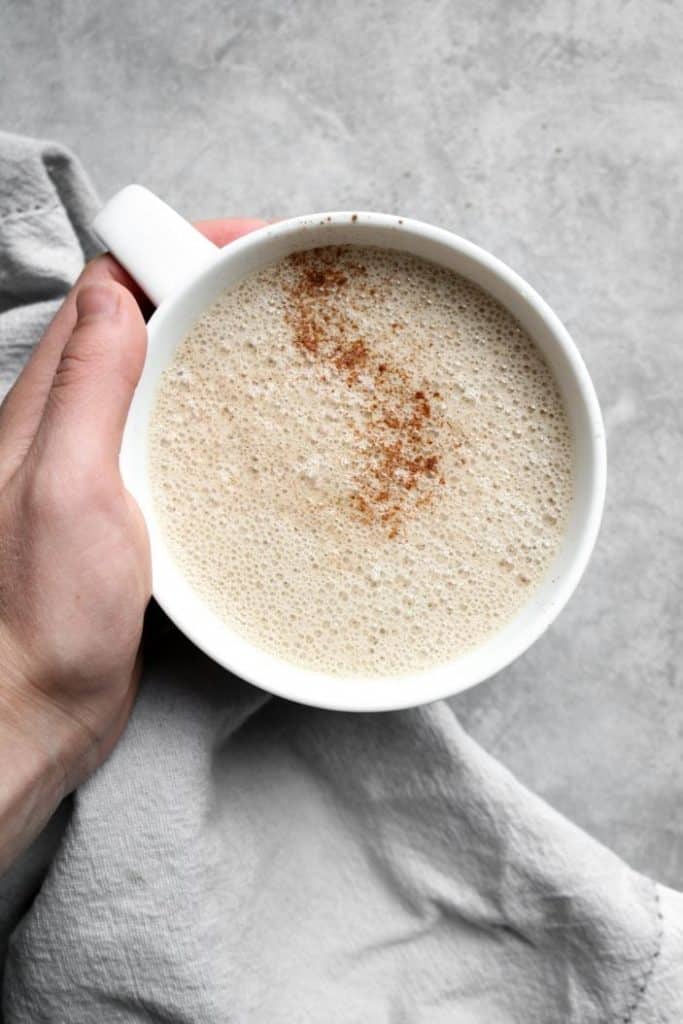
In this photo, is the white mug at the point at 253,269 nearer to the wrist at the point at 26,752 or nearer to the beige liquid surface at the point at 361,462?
the beige liquid surface at the point at 361,462

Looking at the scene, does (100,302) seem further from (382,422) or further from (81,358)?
(382,422)

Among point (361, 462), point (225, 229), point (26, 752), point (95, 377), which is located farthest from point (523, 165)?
point (26, 752)

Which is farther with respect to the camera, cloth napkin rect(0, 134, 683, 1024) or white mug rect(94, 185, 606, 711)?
cloth napkin rect(0, 134, 683, 1024)

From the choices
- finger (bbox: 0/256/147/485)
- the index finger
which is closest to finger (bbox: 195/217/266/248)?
the index finger

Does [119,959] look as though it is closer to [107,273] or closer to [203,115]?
[107,273]

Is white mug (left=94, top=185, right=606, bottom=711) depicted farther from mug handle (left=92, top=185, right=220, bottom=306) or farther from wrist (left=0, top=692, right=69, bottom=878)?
wrist (left=0, top=692, right=69, bottom=878)

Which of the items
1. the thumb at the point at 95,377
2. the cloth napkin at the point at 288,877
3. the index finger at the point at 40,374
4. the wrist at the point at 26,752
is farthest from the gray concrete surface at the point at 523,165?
the wrist at the point at 26,752
